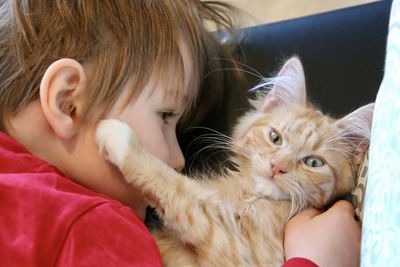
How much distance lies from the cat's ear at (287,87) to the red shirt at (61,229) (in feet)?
1.84

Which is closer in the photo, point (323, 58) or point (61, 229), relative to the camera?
point (61, 229)

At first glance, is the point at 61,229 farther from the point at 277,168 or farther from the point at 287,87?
the point at 287,87

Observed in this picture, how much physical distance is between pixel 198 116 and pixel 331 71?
400 mm

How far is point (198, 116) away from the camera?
1.40 m

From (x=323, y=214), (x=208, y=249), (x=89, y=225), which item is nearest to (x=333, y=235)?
(x=323, y=214)

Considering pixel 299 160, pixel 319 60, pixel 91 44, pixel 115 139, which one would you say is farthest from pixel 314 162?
pixel 91 44

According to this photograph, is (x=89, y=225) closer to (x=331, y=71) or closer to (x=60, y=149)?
(x=60, y=149)

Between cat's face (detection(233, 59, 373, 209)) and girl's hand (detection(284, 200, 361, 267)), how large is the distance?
0.21 ft

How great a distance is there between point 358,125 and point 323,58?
284 millimetres

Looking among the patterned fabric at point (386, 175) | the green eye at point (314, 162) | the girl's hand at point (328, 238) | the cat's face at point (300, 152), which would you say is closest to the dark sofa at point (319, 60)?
the cat's face at point (300, 152)

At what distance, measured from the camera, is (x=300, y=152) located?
1114mm

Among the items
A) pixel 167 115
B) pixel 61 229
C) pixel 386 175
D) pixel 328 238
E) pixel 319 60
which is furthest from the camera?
pixel 319 60

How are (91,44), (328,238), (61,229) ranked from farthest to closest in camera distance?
(91,44) < (328,238) < (61,229)

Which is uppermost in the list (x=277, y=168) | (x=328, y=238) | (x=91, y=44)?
(x=91, y=44)
